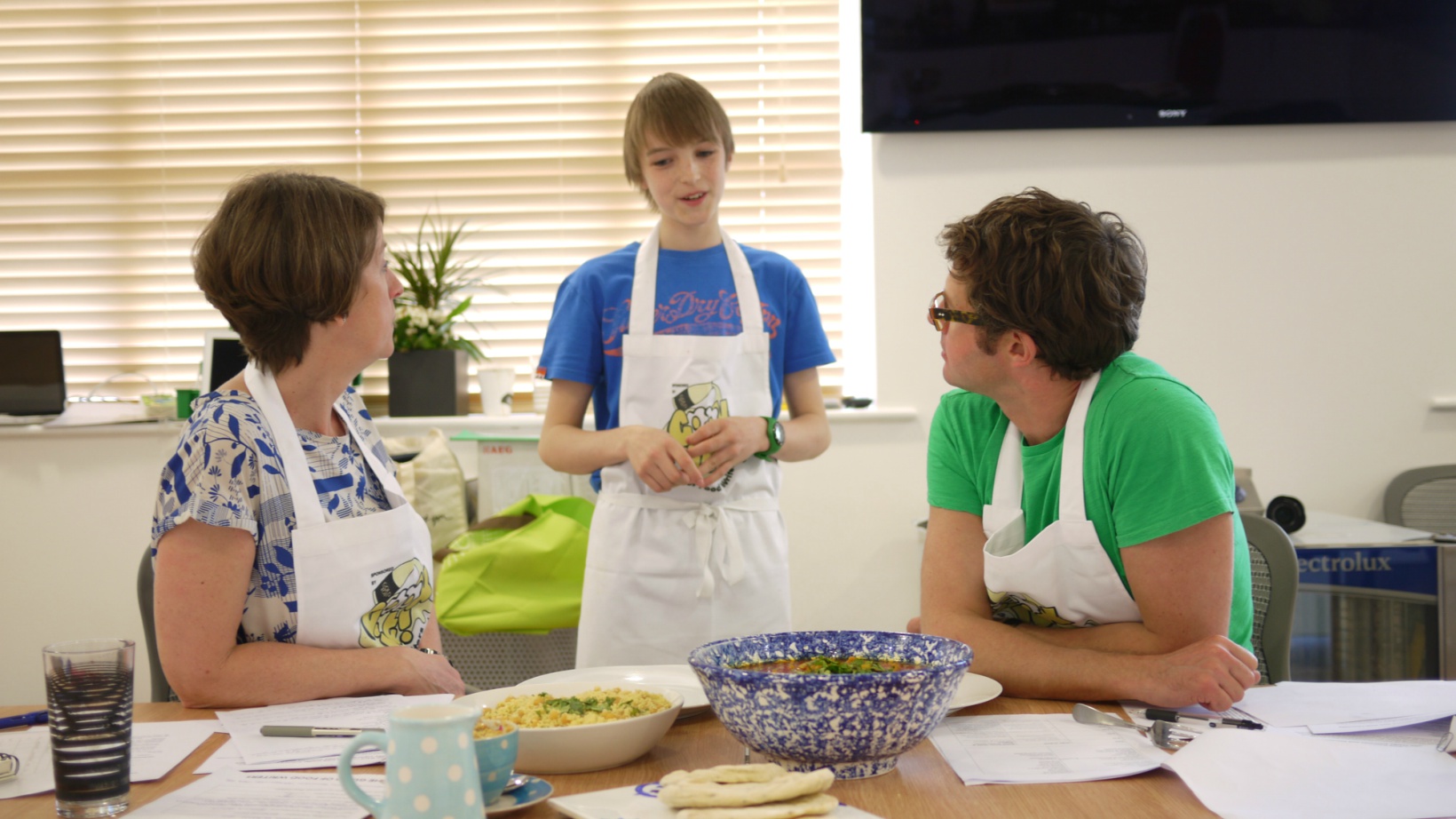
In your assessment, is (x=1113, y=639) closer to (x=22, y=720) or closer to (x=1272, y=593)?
(x=1272, y=593)

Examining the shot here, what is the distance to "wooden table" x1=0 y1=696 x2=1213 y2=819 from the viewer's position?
2.92ft

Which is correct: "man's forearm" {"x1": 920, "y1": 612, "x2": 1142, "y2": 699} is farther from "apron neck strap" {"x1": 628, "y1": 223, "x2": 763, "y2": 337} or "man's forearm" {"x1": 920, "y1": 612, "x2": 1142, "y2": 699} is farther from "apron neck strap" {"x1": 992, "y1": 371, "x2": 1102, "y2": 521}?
"apron neck strap" {"x1": 628, "y1": 223, "x2": 763, "y2": 337}

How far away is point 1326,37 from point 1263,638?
2292 millimetres

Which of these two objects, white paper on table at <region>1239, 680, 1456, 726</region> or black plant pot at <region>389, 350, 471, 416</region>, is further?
black plant pot at <region>389, 350, 471, 416</region>

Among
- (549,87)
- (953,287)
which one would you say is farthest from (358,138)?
(953,287)

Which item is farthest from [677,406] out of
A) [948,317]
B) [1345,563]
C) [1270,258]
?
[1270,258]

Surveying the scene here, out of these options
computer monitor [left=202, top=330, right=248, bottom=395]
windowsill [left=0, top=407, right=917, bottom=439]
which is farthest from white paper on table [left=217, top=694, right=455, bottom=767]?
computer monitor [left=202, top=330, right=248, bottom=395]

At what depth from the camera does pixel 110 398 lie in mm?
3543

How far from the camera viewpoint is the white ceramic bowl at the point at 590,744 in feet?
3.18

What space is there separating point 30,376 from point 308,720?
9.04 feet

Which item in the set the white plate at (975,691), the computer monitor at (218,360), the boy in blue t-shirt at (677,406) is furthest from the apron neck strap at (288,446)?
the computer monitor at (218,360)

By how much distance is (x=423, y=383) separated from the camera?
10.8ft

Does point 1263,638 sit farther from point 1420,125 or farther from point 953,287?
point 1420,125

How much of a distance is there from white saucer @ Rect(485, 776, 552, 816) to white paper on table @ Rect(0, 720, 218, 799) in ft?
1.21
